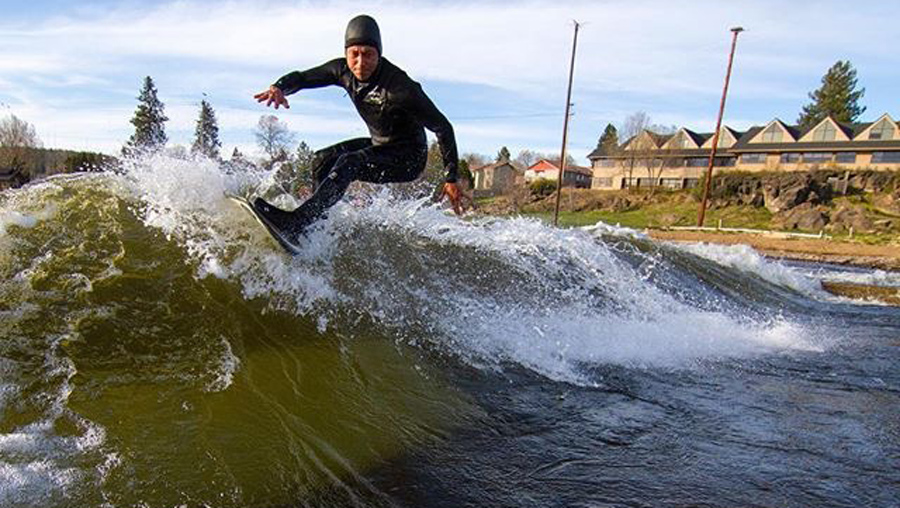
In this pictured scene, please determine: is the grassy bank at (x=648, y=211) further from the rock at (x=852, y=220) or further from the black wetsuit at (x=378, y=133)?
the black wetsuit at (x=378, y=133)

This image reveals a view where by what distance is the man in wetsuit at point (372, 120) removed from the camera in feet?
17.7

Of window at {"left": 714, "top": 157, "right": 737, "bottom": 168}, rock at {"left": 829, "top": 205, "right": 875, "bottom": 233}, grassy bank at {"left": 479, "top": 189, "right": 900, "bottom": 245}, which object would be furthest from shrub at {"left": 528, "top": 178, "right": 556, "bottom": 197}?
rock at {"left": 829, "top": 205, "right": 875, "bottom": 233}

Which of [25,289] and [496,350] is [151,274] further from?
[496,350]

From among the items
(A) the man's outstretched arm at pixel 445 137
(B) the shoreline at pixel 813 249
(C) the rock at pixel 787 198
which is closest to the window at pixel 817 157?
(C) the rock at pixel 787 198

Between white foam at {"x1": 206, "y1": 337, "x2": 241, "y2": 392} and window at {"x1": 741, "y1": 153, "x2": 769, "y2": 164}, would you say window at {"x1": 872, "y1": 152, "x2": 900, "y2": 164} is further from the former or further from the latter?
white foam at {"x1": 206, "y1": 337, "x2": 241, "y2": 392}

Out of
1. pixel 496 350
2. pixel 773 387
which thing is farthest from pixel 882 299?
pixel 496 350

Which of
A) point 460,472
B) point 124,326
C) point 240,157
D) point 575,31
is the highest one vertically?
point 575,31

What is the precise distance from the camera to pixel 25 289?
4.38m

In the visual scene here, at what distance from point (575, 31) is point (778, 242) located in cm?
1884

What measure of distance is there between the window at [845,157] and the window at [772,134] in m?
5.87

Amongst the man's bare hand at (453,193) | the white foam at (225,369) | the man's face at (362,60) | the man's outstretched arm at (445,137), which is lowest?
the white foam at (225,369)

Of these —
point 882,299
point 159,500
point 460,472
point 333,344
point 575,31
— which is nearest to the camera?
point 159,500

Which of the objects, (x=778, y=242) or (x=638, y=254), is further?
(x=778, y=242)

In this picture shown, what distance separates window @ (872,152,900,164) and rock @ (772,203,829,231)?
1605 centimetres
